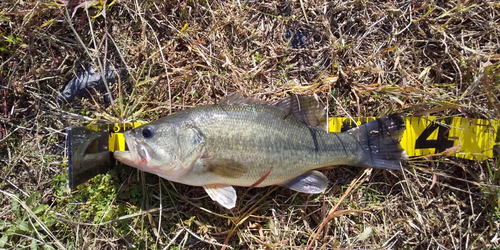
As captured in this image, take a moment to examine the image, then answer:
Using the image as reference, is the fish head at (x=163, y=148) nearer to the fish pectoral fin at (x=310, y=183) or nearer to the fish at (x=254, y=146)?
the fish at (x=254, y=146)

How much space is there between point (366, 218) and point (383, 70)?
158cm

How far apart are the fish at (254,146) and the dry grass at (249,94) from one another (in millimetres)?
282

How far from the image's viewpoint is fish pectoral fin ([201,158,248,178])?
108 inches

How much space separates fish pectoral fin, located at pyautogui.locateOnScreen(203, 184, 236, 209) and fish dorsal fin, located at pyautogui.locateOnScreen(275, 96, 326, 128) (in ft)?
3.07

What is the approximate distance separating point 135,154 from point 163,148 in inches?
9.5

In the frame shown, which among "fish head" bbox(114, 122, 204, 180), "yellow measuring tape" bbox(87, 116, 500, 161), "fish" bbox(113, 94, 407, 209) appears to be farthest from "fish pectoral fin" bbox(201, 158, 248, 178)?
"yellow measuring tape" bbox(87, 116, 500, 161)

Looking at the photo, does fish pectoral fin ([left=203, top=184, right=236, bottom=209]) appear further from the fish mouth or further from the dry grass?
the fish mouth

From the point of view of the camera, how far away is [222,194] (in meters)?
2.91

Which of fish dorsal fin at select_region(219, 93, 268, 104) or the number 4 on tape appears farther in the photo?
the number 4 on tape

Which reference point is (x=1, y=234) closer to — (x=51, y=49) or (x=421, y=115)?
(x=51, y=49)

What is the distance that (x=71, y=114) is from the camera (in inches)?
125

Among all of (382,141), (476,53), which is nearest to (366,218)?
(382,141)

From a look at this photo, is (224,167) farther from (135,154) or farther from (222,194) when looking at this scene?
(135,154)

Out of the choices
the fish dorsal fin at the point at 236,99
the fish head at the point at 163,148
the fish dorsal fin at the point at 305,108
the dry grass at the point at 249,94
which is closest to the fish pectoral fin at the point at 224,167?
the fish head at the point at 163,148
